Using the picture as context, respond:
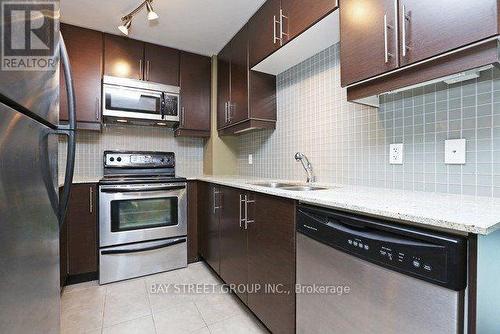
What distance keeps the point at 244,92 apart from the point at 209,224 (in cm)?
126

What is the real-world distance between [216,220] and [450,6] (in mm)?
1869

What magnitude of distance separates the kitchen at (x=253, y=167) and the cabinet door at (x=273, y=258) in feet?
0.04

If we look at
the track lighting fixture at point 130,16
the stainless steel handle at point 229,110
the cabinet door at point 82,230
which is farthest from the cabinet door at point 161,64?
the cabinet door at point 82,230

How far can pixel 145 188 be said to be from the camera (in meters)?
2.17

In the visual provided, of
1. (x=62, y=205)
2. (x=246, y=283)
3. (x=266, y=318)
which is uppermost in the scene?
(x=62, y=205)

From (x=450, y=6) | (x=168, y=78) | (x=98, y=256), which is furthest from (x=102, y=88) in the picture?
(x=450, y=6)

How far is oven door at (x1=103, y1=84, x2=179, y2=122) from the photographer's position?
7.66 feet

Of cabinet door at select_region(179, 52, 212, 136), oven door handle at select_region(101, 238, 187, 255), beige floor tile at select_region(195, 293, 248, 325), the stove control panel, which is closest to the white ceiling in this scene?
cabinet door at select_region(179, 52, 212, 136)

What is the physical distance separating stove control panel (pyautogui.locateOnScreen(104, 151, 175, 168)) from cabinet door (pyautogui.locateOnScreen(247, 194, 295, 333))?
62.7 inches

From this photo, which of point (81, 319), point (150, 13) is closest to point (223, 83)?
point (150, 13)

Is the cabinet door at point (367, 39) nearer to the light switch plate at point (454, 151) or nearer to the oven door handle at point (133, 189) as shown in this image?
the light switch plate at point (454, 151)

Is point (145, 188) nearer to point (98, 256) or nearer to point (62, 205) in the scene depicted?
point (98, 256)

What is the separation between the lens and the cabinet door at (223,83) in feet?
8.24

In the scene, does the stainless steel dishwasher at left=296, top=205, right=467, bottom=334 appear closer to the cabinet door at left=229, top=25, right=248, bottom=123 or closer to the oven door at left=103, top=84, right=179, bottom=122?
the cabinet door at left=229, top=25, right=248, bottom=123
